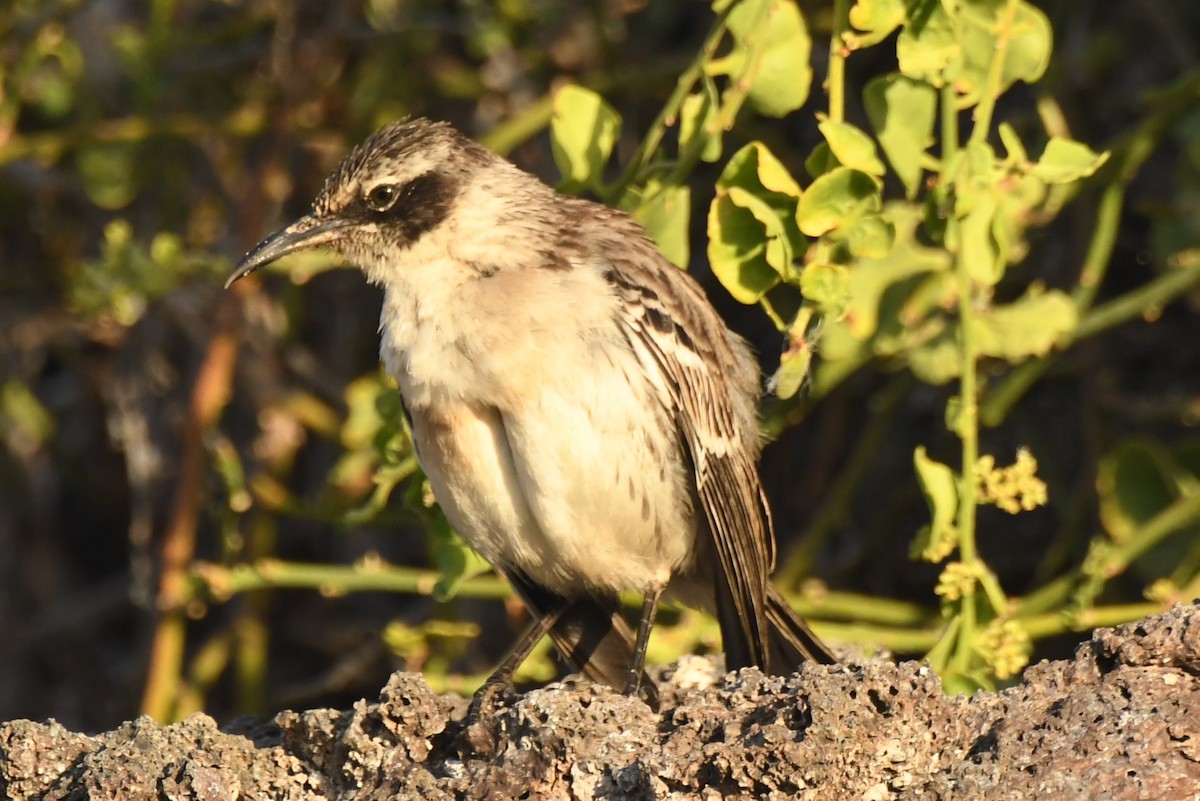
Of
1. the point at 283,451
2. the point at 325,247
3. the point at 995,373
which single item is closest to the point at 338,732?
the point at 325,247

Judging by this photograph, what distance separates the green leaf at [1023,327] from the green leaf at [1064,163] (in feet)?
2.55

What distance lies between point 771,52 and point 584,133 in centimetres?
66

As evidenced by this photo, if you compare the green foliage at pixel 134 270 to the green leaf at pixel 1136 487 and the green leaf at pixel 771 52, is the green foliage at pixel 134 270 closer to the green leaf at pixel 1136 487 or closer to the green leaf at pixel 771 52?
the green leaf at pixel 771 52

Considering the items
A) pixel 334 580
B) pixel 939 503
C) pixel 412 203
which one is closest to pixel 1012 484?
pixel 939 503

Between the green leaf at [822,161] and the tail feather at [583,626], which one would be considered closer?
the green leaf at [822,161]

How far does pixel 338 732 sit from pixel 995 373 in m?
3.38

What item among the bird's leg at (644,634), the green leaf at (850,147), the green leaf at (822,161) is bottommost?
the bird's leg at (644,634)

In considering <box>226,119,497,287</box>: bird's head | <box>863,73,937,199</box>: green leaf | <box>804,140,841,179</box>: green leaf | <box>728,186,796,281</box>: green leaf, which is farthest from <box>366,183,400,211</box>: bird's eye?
<box>863,73,937,199</box>: green leaf

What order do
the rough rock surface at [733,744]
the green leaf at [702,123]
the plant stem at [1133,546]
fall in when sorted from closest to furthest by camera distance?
the rough rock surface at [733,744] → the green leaf at [702,123] → the plant stem at [1133,546]

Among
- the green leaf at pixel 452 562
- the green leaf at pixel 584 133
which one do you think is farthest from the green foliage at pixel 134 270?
the green leaf at pixel 584 133

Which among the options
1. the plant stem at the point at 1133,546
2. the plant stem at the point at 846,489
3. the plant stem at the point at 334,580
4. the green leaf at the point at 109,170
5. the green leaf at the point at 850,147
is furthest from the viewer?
the green leaf at the point at 109,170

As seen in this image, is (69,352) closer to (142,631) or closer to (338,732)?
(142,631)

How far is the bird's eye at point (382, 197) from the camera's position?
5246 millimetres

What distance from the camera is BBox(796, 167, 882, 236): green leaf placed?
449 cm
